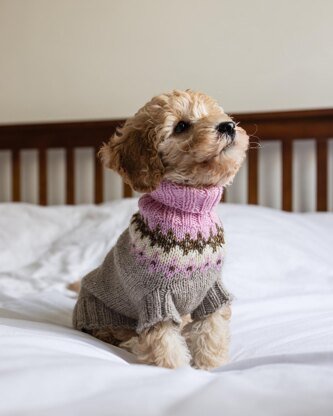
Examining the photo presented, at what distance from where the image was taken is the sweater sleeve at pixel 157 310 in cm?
92

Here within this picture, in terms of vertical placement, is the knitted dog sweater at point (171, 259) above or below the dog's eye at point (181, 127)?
below

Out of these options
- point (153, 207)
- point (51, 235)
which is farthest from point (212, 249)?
point (51, 235)

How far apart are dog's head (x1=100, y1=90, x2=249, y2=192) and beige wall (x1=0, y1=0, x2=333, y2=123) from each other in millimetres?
1229

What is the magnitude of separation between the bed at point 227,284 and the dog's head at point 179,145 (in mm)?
311

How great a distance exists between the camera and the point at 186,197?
96 centimetres

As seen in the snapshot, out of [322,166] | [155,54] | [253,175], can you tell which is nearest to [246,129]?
[253,175]

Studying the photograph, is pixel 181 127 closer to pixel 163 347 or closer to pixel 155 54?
pixel 163 347

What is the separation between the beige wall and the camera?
2123 mm

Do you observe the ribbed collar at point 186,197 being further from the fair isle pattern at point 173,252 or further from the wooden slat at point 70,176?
the wooden slat at point 70,176

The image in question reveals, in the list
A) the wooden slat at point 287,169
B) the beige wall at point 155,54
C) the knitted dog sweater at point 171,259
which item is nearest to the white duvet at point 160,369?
the knitted dog sweater at point 171,259

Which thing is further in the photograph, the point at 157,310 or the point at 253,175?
the point at 253,175

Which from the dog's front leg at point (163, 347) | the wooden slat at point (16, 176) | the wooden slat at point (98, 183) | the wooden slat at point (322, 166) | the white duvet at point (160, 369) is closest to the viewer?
the white duvet at point (160, 369)

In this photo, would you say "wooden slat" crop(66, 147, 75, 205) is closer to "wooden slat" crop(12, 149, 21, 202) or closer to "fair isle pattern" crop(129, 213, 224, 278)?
"wooden slat" crop(12, 149, 21, 202)

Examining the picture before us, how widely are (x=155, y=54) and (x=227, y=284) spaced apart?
119 centimetres
